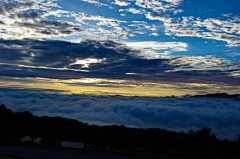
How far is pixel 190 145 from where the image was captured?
3391cm

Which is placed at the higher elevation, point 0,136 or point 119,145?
point 0,136

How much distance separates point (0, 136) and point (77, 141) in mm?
18575

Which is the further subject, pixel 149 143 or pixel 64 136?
pixel 64 136

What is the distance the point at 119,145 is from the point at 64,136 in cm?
1847

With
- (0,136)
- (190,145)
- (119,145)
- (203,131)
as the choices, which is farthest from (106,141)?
(203,131)

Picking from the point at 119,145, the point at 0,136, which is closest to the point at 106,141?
the point at 119,145

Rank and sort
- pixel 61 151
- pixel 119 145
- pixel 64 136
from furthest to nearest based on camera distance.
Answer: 1. pixel 64 136
2. pixel 119 145
3. pixel 61 151

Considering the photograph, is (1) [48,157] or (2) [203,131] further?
(2) [203,131]

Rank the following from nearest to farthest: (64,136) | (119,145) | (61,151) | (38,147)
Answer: (61,151) < (38,147) < (119,145) < (64,136)

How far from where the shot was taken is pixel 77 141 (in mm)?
47406

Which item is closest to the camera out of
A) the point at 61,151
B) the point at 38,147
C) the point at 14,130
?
the point at 61,151

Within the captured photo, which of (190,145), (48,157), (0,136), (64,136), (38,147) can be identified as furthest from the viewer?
(64,136)

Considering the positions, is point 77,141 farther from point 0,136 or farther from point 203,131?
point 203,131

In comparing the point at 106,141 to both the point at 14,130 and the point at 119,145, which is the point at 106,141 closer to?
the point at 119,145
